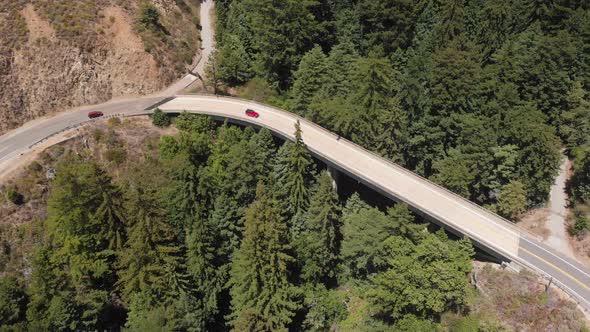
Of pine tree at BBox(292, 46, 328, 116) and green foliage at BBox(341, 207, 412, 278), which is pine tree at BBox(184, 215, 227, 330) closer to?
green foliage at BBox(341, 207, 412, 278)

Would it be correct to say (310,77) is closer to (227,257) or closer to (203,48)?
(227,257)

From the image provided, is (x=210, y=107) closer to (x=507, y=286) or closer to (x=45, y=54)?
(x=45, y=54)

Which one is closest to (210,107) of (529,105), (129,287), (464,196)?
(129,287)

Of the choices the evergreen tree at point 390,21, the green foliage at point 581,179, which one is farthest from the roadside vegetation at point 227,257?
the evergreen tree at point 390,21

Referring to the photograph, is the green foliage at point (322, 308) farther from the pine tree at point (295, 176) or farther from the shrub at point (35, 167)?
the shrub at point (35, 167)

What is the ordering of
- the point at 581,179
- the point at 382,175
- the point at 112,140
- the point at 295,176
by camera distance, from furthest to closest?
the point at 112,140, the point at 382,175, the point at 581,179, the point at 295,176

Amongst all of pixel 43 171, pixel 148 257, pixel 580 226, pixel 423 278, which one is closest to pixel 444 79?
pixel 580 226
